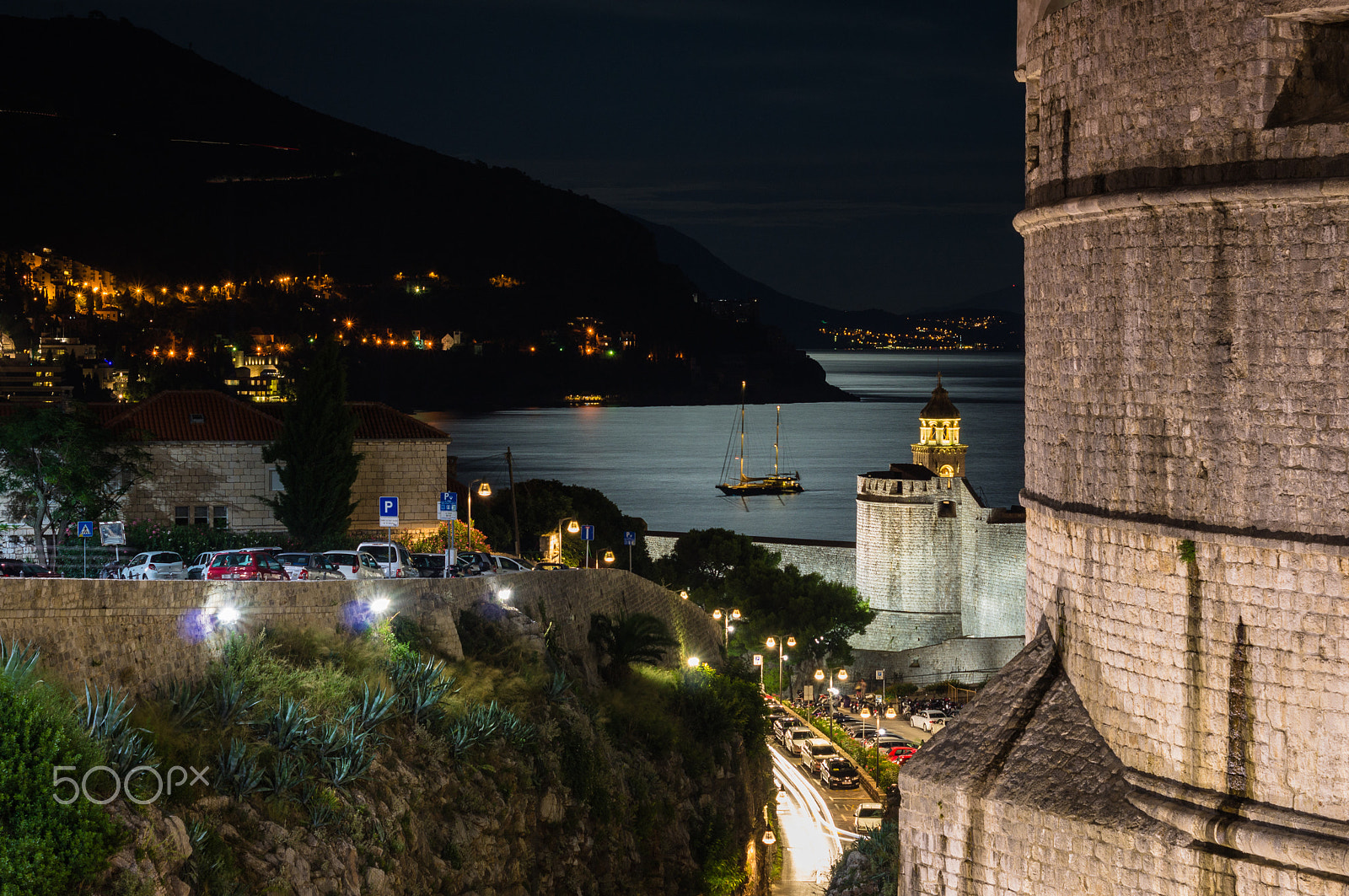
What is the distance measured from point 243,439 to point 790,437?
414 feet

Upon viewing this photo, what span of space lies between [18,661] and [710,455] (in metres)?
121

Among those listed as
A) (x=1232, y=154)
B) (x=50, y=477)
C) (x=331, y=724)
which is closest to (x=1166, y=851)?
(x=1232, y=154)

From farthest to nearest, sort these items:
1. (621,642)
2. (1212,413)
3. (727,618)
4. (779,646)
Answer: (779,646)
(727,618)
(621,642)
(1212,413)

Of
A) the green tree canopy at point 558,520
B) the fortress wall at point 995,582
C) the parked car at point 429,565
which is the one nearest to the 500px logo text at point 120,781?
the parked car at point 429,565

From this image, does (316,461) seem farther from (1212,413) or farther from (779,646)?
(1212,413)

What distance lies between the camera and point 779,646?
47156mm

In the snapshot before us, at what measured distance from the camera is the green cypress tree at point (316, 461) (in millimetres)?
30047

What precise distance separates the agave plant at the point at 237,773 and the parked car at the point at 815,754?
812 inches

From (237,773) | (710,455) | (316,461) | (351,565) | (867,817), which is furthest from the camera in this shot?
(710,455)

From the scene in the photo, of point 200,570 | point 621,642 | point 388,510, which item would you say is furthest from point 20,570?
point 621,642

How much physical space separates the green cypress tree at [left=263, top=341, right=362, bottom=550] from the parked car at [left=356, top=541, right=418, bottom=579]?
4594mm

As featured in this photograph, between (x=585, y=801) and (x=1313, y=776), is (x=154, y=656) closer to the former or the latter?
(x=585, y=801)

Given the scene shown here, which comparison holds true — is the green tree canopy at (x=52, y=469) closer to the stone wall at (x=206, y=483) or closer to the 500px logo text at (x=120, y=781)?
the stone wall at (x=206, y=483)

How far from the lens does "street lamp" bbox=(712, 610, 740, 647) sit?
44.1 m
